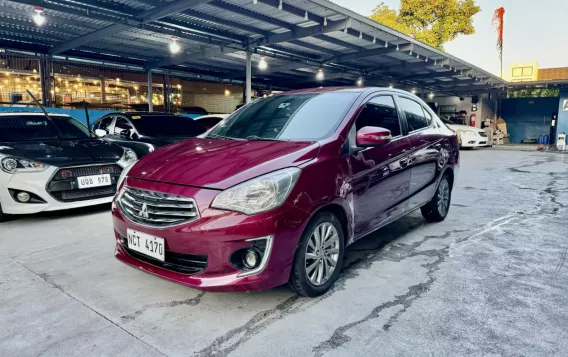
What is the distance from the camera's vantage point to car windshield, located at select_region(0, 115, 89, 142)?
489 centimetres

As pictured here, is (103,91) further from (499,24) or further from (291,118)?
(499,24)

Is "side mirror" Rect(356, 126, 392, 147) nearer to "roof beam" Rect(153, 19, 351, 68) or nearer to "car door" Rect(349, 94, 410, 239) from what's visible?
"car door" Rect(349, 94, 410, 239)

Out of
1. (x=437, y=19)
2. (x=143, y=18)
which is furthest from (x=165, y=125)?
(x=437, y=19)

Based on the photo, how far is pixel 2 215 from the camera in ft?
14.3

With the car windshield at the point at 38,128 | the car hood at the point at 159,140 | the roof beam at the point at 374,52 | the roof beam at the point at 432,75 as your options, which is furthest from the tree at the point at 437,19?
the car windshield at the point at 38,128

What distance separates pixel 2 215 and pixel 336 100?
13.1ft

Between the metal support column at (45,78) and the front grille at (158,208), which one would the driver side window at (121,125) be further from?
the metal support column at (45,78)

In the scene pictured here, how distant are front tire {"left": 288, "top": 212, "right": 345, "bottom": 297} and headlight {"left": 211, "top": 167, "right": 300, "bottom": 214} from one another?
1.07ft

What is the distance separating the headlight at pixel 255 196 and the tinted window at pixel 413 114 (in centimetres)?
194

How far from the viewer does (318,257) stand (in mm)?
2551

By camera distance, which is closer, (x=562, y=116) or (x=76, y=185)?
(x=76, y=185)

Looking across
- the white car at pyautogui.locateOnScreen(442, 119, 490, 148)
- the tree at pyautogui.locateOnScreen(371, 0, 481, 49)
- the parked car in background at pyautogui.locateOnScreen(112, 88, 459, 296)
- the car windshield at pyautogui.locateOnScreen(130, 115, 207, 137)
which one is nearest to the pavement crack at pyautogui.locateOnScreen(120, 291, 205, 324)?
the parked car in background at pyautogui.locateOnScreen(112, 88, 459, 296)

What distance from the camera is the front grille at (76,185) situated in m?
4.34

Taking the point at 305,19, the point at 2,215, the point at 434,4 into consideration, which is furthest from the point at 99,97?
the point at 434,4
